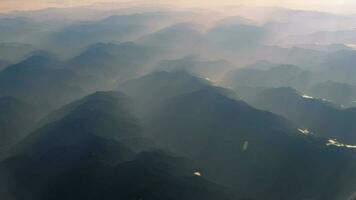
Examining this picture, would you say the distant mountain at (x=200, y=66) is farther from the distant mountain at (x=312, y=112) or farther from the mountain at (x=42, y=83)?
the distant mountain at (x=312, y=112)

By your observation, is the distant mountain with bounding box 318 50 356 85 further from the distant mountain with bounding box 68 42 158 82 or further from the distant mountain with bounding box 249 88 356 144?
the distant mountain with bounding box 68 42 158 82

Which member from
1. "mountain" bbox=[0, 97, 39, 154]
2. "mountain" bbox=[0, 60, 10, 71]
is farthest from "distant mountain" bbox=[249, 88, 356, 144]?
"mountain" bbox=[0, 60, 10, 71]

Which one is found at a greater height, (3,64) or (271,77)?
(271,77)

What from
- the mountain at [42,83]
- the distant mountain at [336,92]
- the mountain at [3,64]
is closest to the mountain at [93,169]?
the mountain at [42,83]

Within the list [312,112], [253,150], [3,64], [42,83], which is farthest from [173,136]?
[3,64]

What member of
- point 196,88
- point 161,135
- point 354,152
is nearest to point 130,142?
point 161,135

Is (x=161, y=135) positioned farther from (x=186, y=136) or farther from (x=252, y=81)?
(x=252, y=81)

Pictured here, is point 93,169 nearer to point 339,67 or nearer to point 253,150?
point 253,150
